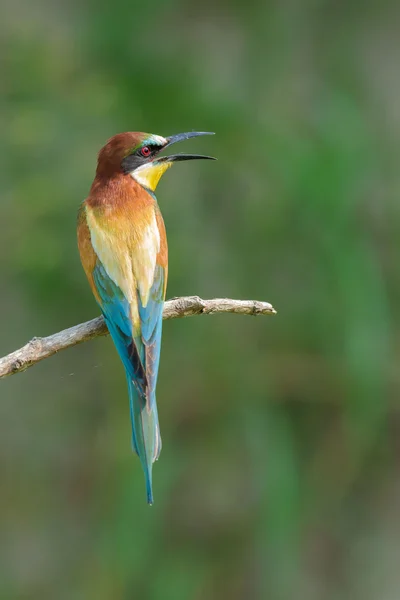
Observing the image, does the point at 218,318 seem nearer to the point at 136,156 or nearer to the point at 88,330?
the point at 136,156

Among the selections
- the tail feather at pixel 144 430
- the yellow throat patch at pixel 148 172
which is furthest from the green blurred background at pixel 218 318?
the tail feather at pixel 144 430

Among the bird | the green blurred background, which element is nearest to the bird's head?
the bird

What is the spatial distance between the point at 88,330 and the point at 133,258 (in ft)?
0.61

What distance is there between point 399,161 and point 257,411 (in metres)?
1.35

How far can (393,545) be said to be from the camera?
4.94 m

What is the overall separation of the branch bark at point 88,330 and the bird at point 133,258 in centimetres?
4

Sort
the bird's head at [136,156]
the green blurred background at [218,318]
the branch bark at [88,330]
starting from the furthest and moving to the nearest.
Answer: the green blurred background at [218,318] → the bird's head at [136,156] → the branch bark at [88,330]

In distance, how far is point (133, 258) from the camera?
2.21 metres

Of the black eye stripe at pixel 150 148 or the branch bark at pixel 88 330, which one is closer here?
the branch bark at pixel 88 330

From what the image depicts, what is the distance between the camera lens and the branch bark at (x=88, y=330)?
6.51ft

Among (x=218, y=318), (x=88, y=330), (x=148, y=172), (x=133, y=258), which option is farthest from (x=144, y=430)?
(x=218, y=318)

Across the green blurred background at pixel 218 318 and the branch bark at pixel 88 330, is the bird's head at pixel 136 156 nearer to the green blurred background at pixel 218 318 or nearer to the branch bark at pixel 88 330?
the branch bark at pixel 88 330

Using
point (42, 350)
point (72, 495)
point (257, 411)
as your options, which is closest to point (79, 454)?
point (72, 495)

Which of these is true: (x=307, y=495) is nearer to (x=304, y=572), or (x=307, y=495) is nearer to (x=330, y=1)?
(x=304, y=572)
